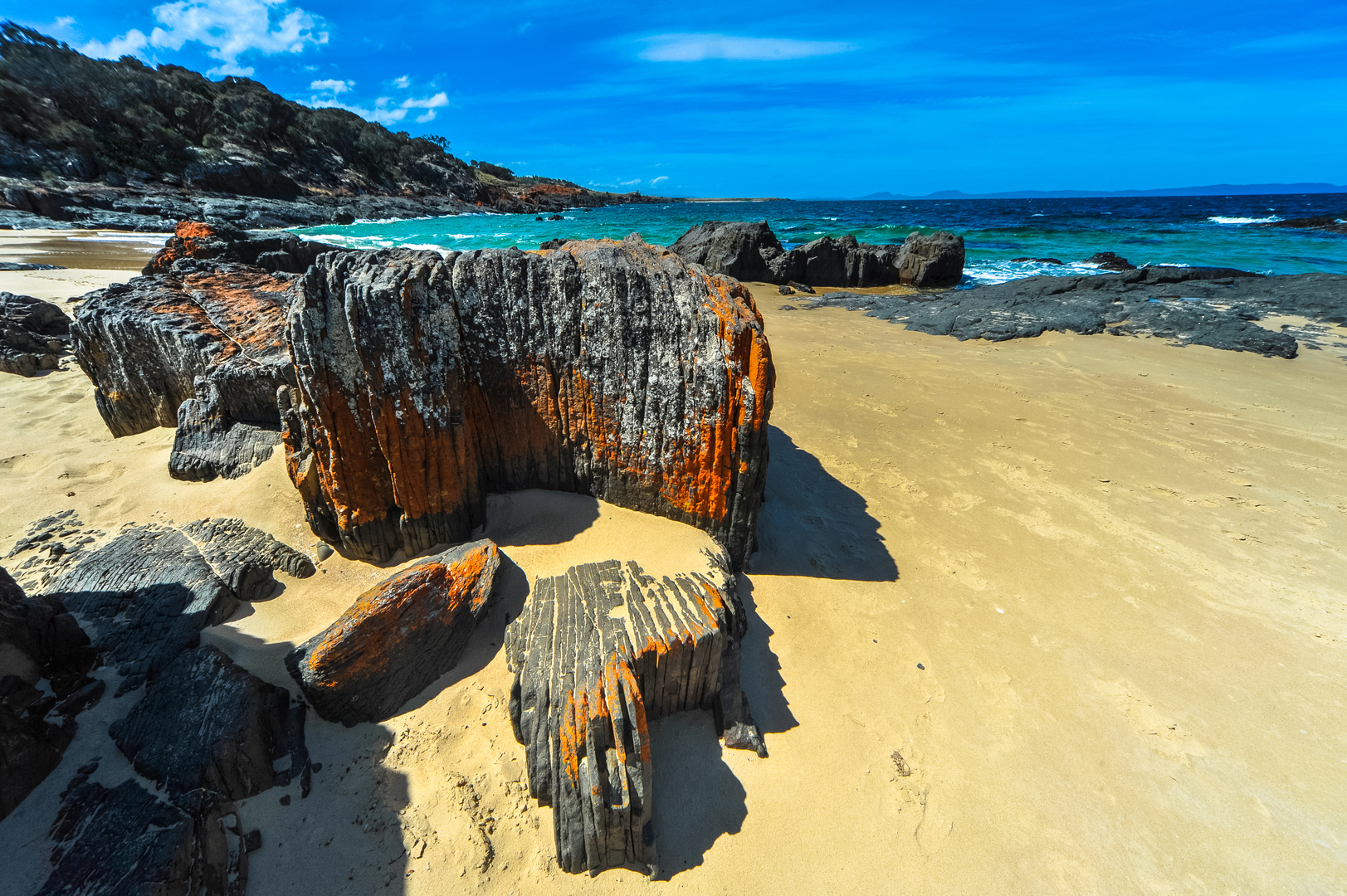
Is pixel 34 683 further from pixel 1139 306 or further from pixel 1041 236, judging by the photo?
pixel 1041 236

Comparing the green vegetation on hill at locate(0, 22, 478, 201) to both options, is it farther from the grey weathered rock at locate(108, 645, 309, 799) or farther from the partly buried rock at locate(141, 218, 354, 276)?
the grey weathered rock at locate(108, 645, 309, 799)

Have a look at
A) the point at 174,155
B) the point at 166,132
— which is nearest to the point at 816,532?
the point at 174,155

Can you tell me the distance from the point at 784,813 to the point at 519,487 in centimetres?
260

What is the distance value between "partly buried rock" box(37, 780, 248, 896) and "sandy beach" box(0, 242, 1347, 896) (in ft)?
0.28

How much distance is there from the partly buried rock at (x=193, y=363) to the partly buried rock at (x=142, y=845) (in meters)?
2.75

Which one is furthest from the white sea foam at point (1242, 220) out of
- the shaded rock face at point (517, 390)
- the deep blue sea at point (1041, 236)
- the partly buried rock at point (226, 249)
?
the partly buried rock at point (226, 249)

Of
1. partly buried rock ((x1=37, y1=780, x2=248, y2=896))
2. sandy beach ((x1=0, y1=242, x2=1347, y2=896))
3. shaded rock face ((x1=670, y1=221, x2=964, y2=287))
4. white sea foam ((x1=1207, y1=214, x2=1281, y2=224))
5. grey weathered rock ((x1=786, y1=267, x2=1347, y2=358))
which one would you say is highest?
white sea foam ((x1=1207, y1=214, x2=1281, y2=224))

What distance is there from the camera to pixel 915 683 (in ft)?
10.6

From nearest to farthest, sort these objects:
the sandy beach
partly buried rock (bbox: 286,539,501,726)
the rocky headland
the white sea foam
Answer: the sandy beach → partly buried rock (bbox: 286,539,501,726) → the rocky headland → the white sea foam

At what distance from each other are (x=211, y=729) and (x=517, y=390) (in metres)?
2.30

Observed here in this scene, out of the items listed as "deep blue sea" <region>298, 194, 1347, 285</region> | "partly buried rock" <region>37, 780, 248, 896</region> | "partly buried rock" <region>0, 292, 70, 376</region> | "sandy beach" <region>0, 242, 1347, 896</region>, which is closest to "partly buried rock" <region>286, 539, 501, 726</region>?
"sandy beach" <region>0, 242, 1347, 896</region>

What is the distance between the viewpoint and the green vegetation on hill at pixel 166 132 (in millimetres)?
33156

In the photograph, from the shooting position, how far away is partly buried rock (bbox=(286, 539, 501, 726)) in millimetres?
2584

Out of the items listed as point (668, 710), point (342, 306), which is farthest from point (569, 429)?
point (668, 710)
